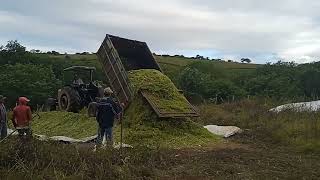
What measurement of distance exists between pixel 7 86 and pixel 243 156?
34.7 metres

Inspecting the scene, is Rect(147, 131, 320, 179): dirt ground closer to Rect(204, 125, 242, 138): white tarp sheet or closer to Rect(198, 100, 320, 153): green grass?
Rect(198, 100, 320, 153): green grass

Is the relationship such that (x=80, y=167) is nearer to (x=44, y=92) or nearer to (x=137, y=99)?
(x=137, y=99)

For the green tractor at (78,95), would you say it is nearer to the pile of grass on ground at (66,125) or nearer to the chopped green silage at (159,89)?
the pile of grass on ground at (66,125)

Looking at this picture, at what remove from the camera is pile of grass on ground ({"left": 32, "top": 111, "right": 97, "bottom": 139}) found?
12.1 metres

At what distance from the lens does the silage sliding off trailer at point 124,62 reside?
41.2 ft

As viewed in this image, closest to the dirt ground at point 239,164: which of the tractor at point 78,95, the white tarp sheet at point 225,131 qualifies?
the white tarp sheet at point 225,131

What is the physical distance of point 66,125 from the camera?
13.1 meters

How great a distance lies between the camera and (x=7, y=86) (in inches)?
1613

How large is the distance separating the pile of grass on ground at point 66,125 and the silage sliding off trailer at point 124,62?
1.17m

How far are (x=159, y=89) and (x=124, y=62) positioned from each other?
235 cm

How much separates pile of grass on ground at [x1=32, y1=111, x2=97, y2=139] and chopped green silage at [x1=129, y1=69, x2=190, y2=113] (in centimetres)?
162

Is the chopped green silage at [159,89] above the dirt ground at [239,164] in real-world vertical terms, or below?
above

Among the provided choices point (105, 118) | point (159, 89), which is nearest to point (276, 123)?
point (159, 89)

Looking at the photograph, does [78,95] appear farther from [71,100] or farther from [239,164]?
[239,164]
